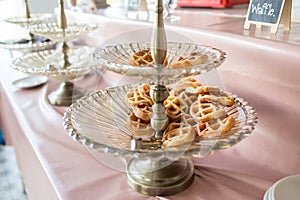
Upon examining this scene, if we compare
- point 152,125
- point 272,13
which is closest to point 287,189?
point 152,125

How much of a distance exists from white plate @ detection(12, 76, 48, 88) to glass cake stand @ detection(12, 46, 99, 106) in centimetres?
10

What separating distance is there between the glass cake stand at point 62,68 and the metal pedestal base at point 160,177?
47 centimetres

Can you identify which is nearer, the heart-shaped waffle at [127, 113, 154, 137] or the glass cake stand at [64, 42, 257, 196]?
the glass cake stand at [64, 42, 257, 196]

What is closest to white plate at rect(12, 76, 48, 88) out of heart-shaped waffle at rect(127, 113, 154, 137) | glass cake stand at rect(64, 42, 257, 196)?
glass cake stand at rect(64, 42, 257, 196)

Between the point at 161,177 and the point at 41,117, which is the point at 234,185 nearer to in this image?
the point at 161,177

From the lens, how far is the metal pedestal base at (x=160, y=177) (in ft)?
1.82

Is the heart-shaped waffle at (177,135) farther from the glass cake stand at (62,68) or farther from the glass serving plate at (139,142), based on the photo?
the glass cake stand at (62,68)

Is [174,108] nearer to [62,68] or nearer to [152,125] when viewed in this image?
[152,125]

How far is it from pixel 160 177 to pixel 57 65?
0.71 meters

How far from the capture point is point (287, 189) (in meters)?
0.45

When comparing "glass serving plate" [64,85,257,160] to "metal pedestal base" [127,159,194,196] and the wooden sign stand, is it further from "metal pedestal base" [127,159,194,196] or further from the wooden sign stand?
the wooden sign stand

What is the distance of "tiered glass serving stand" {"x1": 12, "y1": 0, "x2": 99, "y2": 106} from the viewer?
3.12 ft

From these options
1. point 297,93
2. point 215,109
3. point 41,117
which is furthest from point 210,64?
point 41,117

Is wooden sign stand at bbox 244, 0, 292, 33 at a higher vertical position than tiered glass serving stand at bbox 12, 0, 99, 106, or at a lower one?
higher
